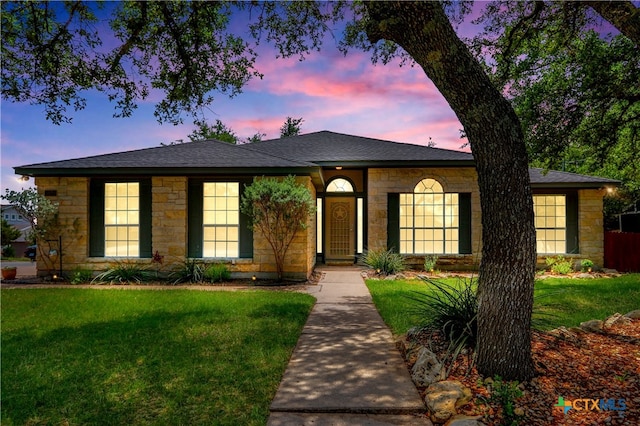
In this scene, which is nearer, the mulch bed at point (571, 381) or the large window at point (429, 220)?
the mulch bed at point (571, 381)

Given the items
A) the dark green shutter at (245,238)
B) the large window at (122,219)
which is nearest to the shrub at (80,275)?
the large window at (122,219)

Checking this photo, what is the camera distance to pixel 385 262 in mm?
11070

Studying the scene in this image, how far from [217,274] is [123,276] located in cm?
256

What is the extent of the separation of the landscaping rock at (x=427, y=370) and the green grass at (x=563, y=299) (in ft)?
4.69

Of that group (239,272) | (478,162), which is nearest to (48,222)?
(239,272)

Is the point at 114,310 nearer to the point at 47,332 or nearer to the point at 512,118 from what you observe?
the point at 47,332

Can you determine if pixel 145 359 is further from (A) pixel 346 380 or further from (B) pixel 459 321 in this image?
(B) pixel 459 321

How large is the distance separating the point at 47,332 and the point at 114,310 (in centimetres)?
133

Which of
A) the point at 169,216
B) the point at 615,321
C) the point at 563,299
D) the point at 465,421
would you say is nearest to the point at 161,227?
the point at 169,216

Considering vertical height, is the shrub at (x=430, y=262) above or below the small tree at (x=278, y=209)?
below

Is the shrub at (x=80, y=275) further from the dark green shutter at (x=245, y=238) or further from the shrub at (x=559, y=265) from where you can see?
the shrub at (x=559, y=265)

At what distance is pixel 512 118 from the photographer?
3252 millimetres

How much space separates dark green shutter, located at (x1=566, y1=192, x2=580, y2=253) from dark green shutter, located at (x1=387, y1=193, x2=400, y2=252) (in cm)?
576

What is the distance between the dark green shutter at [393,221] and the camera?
40.2 ft
